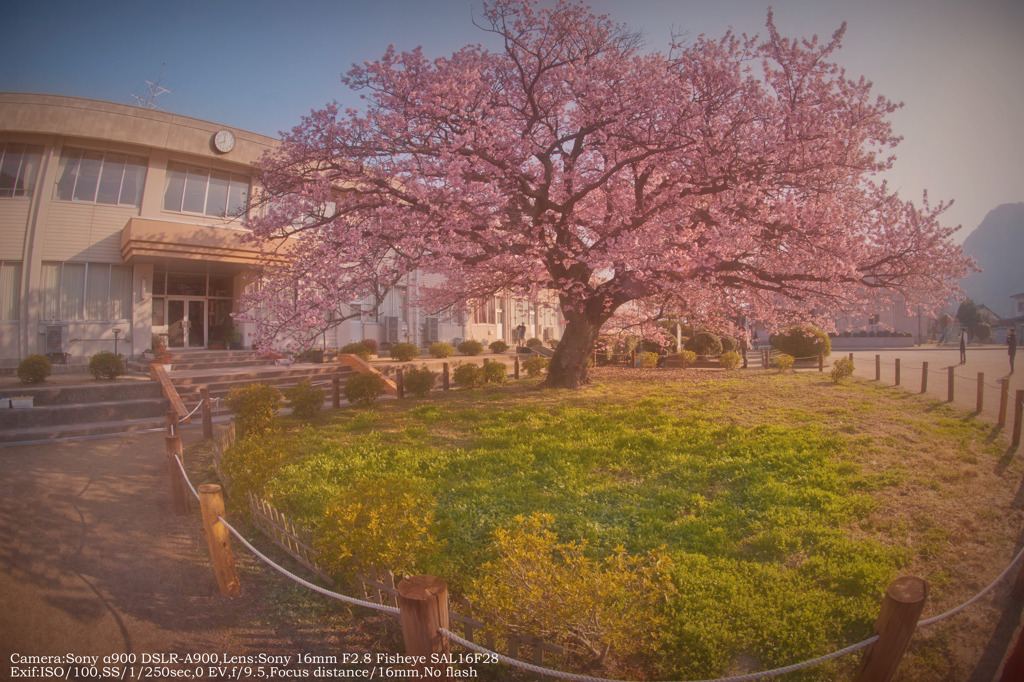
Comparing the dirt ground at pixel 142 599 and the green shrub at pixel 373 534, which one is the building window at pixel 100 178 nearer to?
the dirt ground at pixel 142 599

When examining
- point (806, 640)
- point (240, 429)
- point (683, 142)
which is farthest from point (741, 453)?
point (240, 429)

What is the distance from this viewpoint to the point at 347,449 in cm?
742

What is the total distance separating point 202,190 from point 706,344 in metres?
20.6

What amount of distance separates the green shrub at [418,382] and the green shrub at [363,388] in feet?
2.54

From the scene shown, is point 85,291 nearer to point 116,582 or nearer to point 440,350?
point 440,350

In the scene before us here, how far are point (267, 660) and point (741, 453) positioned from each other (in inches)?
232

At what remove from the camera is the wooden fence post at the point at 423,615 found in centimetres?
220

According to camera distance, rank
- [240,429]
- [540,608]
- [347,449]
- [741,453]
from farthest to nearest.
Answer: [240,429] < [347,449] < [741,453] < [540,608]

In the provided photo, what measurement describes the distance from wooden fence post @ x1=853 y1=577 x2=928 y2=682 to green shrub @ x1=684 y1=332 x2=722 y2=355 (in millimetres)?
19697

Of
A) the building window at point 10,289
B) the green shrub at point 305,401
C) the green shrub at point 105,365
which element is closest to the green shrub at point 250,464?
the green shrub at point 305,401

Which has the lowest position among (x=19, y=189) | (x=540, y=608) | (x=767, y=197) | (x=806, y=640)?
(x=806, y=640)

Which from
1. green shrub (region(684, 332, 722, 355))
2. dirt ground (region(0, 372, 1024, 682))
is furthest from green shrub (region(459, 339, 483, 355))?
dirt ground (region(0, 372, 1024, 682))

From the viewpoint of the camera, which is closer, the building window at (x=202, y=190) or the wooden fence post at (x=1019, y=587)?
the wooden fence post at (x=1019, y=587)

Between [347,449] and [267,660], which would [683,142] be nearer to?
[347,449]
